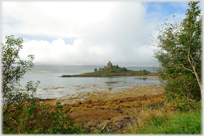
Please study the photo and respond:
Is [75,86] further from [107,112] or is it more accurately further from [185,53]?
[185,53]

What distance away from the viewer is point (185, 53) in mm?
7078

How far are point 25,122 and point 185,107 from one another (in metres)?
7.57

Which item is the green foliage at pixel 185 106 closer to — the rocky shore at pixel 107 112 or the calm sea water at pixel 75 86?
the rocky shore at pixel 107 112

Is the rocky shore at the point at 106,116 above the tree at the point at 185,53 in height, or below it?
below

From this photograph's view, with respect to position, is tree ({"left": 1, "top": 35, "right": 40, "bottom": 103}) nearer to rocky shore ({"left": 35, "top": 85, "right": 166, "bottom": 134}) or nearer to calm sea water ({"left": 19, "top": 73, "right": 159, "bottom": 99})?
rocky shore ({"left": 35, "top": 85, "right": 166, "bottom": 134})

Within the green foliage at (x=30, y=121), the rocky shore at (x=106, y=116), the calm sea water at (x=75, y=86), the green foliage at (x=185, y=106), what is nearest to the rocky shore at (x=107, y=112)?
the rocky shore at (x=106, y=116)

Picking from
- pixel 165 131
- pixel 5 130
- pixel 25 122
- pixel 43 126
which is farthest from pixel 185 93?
pixel 5 130

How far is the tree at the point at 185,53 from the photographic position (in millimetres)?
5695

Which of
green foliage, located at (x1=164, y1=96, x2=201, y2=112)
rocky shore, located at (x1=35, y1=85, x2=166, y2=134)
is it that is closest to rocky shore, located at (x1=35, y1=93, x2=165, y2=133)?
rocky shore, located at (x1=35, y1=85, x2=166, y2=134)

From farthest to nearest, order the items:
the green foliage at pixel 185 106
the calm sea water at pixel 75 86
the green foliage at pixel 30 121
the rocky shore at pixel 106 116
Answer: the calm sea water at pixel 75 86
the rocky shore at pixel 106 116
the green foliage at pixel 185 106
the green foliage at pixel 30 121

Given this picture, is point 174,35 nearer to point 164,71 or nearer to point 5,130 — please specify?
point 164,71

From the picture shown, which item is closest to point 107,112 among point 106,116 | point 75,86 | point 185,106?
point 106,116

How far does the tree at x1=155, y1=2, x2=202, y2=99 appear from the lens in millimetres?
5695

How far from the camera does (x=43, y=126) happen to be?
4.53 meters
